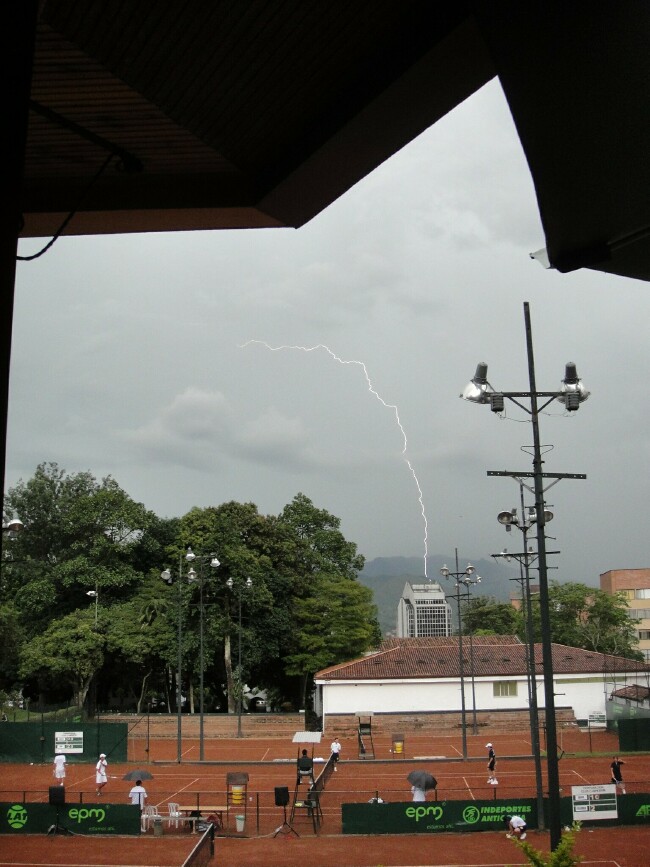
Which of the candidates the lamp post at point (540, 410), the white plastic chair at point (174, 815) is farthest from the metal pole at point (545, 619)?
the white plastic chair at point (174, 815)

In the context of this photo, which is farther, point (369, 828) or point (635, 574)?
point (635, 574)

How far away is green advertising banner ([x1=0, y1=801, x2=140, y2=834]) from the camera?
20.5 meters

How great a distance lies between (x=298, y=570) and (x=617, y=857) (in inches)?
1389

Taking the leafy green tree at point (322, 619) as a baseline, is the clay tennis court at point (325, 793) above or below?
below

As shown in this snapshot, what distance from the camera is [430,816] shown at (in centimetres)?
2039

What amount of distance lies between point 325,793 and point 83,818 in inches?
314

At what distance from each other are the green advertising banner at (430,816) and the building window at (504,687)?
1041 inches

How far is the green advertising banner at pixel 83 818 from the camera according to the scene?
20516 millimetres

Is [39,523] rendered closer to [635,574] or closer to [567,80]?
[567,80]

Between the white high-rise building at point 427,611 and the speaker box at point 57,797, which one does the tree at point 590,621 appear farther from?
the white high-rise building at point 427,611

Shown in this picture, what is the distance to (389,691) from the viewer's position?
45.3 metres

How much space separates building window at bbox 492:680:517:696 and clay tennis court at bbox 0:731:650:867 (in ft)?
9.08

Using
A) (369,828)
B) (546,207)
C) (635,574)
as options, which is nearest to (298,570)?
(369,828)

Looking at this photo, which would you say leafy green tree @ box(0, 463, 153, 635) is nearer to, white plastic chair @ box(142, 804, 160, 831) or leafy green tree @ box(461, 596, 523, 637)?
white plastic chair @ box(142, 804, 160, 831)
